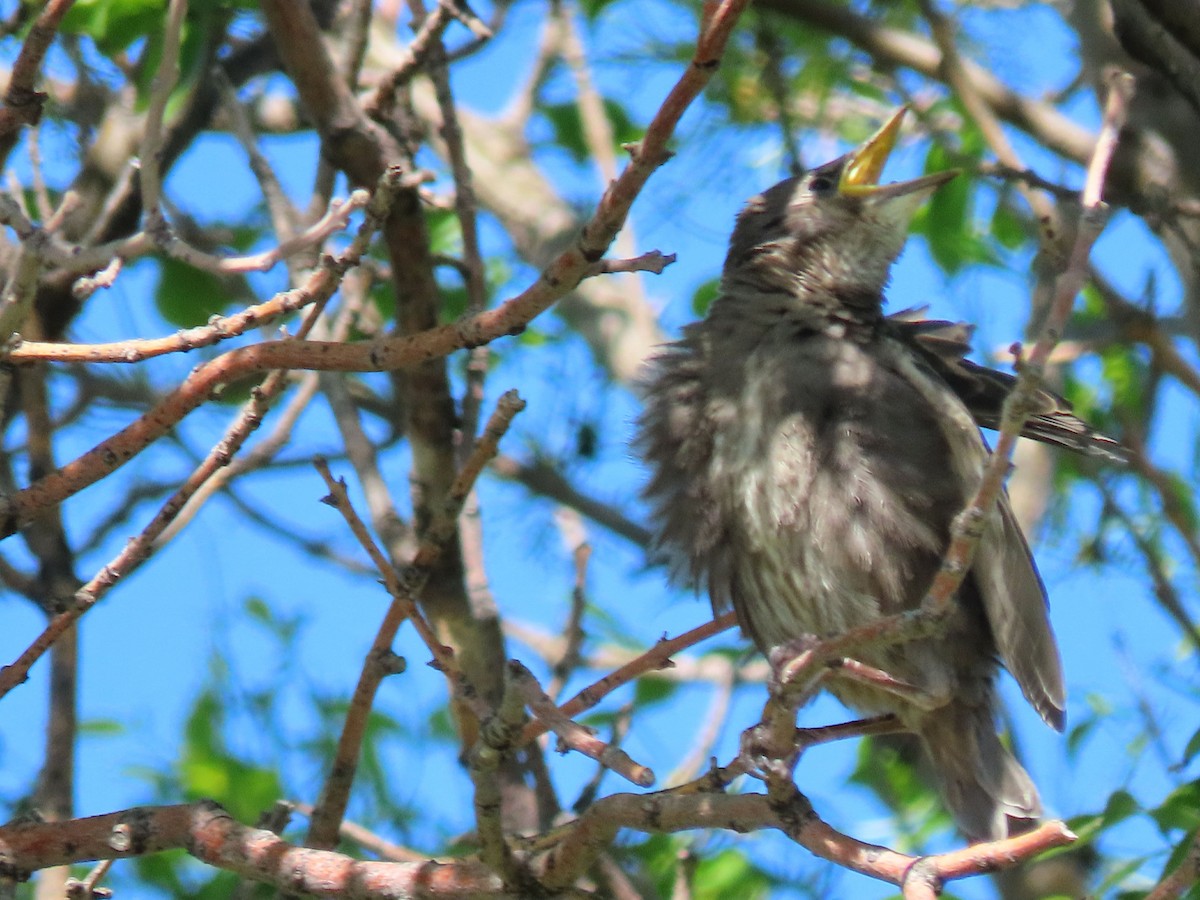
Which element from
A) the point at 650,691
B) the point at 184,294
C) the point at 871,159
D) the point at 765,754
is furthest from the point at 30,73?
the point at 650,691

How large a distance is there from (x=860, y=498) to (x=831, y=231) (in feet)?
3.37

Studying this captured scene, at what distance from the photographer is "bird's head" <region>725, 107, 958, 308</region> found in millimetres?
3977

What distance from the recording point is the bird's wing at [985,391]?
3.51m

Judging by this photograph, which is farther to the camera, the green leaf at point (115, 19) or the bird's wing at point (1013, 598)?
the green leaf at point (115, 19)

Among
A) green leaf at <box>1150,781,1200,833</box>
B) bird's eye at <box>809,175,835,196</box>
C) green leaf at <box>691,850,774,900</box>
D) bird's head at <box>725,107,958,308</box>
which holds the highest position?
Answer: bird's eye at <box>809,175,835,196</box>

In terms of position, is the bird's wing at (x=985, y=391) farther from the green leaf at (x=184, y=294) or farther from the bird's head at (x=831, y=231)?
the green leaf at (x=184, y=294)

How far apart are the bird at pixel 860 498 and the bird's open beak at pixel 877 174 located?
1.57ft

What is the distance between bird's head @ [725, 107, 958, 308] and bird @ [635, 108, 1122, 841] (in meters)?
0.10

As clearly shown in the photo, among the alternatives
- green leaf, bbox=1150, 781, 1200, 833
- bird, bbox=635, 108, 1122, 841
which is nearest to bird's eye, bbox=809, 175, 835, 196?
bird, bbox=635, 108, 1122, 841

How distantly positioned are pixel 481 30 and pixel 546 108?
213 centimetres

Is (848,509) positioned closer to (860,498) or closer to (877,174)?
(860,498)

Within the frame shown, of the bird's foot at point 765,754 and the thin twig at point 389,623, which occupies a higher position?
the thin twig at point 389,623

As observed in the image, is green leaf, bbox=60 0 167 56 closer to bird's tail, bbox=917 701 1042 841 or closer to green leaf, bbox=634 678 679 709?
bird's tail, bbox=917 701 1042 841

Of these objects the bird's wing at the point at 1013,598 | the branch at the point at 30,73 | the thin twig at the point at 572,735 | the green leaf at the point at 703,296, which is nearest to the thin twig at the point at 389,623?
the thin twig at the point at 572,735
